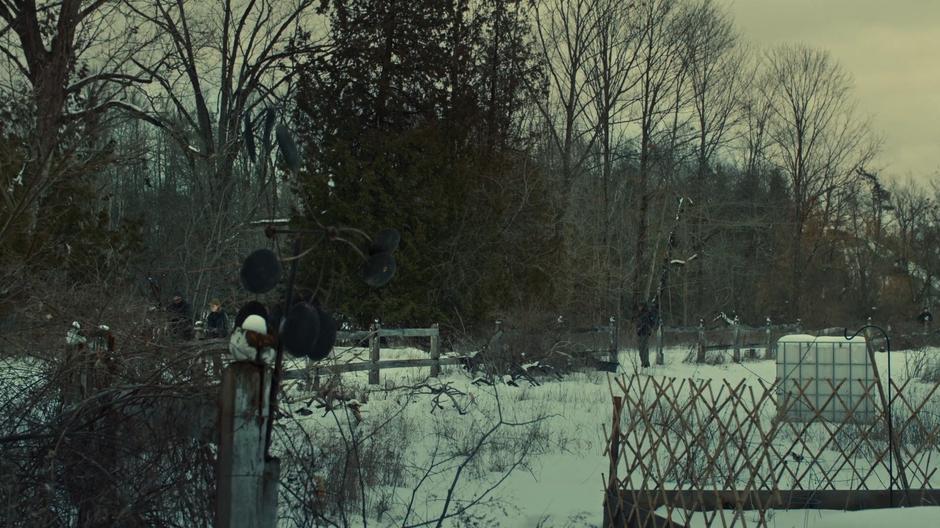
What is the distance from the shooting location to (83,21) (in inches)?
621

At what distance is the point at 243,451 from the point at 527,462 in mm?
6305

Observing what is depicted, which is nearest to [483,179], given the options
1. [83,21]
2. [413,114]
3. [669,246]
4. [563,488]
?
[413,114]

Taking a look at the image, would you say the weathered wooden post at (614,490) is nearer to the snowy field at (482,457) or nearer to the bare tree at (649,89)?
the snowy field at (482,457)

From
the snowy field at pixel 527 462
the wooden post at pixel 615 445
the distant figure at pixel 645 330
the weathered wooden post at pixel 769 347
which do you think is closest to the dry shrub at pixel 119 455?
the snowy field at pixel 527 462

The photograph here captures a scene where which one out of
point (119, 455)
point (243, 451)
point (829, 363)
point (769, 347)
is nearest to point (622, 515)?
point (119, 455)

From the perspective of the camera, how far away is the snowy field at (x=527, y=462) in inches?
266

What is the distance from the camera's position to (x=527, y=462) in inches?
344

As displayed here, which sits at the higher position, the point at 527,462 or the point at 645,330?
the point at 645,330

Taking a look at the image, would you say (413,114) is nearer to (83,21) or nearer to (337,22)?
(337,22)

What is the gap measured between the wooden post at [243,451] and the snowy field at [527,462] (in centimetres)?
206

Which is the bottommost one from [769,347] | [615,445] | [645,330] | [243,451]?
[615,445]

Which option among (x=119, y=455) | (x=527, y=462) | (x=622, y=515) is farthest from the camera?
(x=527, y=462)

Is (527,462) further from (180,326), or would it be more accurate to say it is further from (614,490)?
(180,326)

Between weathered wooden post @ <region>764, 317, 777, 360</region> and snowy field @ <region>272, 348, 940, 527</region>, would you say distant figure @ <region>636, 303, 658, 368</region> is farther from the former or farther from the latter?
weathered wooden post @ <region>764, 317, 777, 360</region>
